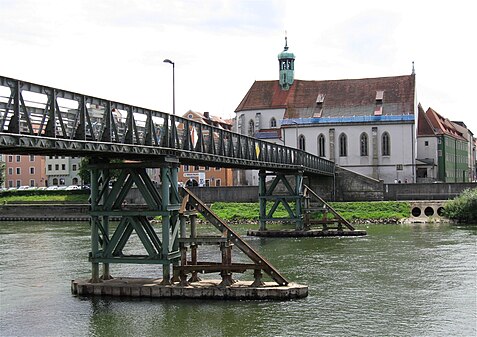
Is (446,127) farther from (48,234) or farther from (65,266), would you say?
(65,266)

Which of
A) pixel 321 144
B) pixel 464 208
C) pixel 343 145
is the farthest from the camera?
pixel 321 144

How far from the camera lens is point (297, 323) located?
80.4 ft

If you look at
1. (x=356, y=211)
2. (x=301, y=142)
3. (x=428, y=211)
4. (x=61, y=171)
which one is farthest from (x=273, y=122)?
(x=61, y=171)

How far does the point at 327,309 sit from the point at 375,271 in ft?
32.0

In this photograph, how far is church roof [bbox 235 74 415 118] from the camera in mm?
97688

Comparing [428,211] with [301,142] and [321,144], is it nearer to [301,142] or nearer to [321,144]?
[321,144]

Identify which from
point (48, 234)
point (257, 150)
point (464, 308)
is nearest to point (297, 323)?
point (464, 308)

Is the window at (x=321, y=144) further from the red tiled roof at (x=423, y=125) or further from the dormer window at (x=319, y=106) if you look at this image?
the red tiled roof at (x=423, y=125)

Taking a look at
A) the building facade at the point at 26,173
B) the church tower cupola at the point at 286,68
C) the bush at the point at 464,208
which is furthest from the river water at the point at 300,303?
the building facade at the point at 26,173

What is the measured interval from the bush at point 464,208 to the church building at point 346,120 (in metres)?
27.6

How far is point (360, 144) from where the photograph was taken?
318ft

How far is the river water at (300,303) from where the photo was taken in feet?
78.9

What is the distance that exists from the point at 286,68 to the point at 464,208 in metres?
47.2

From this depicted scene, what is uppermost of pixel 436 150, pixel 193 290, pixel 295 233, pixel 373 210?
pixel 436 150
